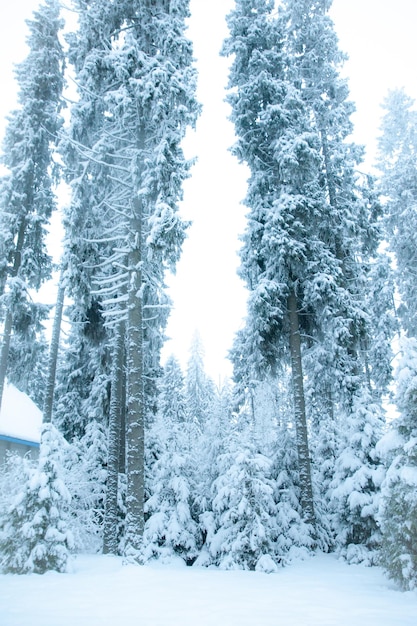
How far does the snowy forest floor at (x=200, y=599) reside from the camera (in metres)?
4.58

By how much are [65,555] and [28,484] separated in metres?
1.53

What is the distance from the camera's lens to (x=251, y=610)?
509 cm

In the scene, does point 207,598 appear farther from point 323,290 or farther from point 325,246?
point 325,246

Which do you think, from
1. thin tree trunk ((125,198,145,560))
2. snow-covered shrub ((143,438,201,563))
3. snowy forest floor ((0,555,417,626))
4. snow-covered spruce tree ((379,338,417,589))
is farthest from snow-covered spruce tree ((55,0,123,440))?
snow-covered spruce tree ((379,338,417,589))

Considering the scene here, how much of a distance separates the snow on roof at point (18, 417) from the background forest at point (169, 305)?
196cm

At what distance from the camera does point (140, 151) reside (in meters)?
11.6

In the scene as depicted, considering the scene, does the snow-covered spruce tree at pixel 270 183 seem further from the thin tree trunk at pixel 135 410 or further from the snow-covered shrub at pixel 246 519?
the thin tree trunk at pixel 135 410

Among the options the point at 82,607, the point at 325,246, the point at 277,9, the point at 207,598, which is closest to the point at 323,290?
the point at 325,246

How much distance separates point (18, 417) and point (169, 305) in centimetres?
1134

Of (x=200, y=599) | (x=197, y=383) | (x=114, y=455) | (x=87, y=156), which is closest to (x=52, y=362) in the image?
(x=114, y=455)

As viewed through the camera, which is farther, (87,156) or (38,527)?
(87,156)

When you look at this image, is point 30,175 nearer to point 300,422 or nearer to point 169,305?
point 169,305

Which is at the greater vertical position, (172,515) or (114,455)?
(114,455)

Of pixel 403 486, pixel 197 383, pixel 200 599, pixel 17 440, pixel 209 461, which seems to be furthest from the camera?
pixel 197 383
